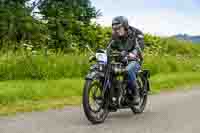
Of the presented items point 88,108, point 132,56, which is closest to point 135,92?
point 132,56

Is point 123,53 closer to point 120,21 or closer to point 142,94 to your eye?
point 120,21

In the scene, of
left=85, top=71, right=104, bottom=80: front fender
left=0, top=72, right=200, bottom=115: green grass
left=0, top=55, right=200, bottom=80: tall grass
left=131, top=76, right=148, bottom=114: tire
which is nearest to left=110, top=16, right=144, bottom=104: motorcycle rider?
left=131, top=76, right=148, bottom=114: tire

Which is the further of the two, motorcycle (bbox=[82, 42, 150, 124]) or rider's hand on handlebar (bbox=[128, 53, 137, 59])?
rider's hand on handlebar (bbox=[128, 53, 137, 59])

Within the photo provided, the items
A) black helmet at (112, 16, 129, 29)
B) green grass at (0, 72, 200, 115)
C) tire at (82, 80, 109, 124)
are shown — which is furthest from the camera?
green grass at (0, 72, 200, 115)

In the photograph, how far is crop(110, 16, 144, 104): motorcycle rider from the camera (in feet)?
33.3

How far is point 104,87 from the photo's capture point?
966cm

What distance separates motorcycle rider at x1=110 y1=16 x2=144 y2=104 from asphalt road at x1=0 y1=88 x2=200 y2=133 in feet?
2.05

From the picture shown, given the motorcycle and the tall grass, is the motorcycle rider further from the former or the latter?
the tall grass

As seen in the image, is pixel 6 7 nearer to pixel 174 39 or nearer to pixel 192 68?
pixel 192 68

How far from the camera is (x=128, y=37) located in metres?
10.4

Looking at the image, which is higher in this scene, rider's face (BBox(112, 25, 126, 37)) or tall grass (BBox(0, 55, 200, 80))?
rider's face (BBox(112, 25, 126, 37))

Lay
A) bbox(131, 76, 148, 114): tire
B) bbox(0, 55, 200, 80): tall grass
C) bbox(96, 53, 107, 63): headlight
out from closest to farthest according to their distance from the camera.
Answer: bbox(96, 53, 107, 63): headlight → bbox(131, 76, 148, 114): tire → bbox(0, 55, 200, 80): tall grass

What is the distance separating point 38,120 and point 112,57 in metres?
1.60

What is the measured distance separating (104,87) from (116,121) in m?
0.59
